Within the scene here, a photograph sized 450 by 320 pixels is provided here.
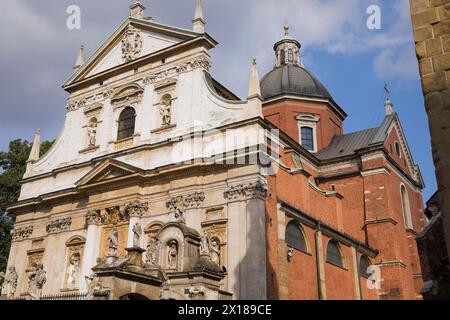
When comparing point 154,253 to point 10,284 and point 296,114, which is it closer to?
point 10,284

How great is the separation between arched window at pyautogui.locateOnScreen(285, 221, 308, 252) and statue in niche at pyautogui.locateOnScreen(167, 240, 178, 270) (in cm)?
524

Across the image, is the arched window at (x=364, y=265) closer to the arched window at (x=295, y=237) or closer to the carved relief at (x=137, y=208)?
the arched window at (x=295, y=237)

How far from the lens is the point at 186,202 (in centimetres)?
1894

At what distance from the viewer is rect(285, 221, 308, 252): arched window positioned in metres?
18.1

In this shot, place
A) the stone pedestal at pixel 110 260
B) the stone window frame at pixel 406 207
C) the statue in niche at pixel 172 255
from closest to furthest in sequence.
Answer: the stone pedestal at pixel 110 260 → the statue in niche at pixel 172 255 → the stone window frame at pixel 406 207

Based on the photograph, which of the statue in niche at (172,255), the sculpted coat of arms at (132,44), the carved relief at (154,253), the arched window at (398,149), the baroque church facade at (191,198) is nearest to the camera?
the statue in niche at (172,255)

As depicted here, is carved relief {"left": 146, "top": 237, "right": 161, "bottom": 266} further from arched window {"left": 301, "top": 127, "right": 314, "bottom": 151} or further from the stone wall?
arched window {"left": 301, "top": 127, "right": 314, "bottom": 151}

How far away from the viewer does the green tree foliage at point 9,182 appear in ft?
95.9

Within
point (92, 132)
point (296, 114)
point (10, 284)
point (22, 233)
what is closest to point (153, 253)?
point (10, 284)

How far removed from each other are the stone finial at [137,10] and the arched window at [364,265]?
1608cm

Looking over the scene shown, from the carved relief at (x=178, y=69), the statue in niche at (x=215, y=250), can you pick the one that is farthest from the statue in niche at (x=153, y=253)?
the carved relief at (x=178, y=69)

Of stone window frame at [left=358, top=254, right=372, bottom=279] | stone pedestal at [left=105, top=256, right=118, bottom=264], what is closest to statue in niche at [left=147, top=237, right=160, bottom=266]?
stone pedestal at [left=105, top=256, right=118, bottom=264]

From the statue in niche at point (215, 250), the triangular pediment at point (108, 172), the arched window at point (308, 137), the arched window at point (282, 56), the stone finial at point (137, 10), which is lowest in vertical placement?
the statue in niche at point (215, 250)
